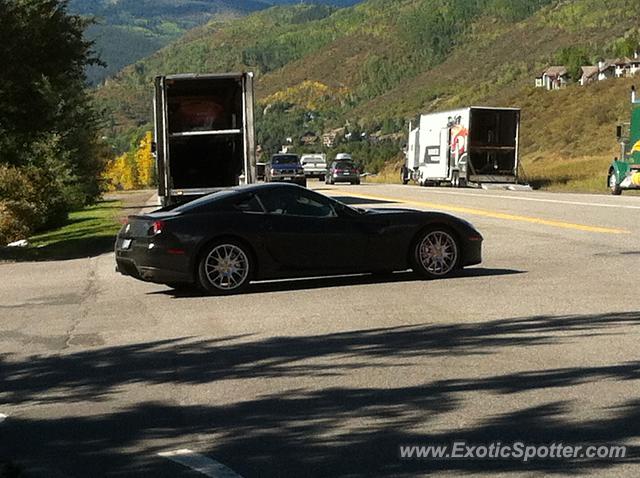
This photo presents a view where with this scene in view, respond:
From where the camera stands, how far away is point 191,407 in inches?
324

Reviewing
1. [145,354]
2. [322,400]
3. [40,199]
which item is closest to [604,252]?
[145,354]

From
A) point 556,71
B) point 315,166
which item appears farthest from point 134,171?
point 315,166

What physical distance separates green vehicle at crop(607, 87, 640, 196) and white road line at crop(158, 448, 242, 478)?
35846mm

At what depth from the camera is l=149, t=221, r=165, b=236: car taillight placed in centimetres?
1427

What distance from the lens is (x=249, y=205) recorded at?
14805mm

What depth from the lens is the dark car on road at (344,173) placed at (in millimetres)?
71125

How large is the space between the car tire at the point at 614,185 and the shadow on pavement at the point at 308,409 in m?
32.1

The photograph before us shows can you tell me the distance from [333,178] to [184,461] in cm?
6511

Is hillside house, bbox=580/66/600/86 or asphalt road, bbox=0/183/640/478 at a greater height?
hillside house, bbox=580/66/600/86

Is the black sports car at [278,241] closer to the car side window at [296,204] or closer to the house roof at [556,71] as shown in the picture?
the car side window at [296,204]

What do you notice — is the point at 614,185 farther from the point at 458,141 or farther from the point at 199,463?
the point at 199,463

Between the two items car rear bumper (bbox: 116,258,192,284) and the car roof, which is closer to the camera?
car rear bumper (bbox: 116,258,192,284)

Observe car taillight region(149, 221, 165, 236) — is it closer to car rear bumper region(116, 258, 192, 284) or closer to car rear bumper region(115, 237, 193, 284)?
car rear bumper region(115, 237, 193, 284)

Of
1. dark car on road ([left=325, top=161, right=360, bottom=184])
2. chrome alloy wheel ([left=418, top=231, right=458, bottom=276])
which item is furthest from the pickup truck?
chrome alloy wheel ([left=418, top=231, right=458, bottom=276])
